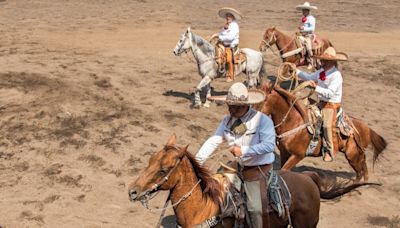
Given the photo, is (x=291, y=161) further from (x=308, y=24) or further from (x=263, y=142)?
(x=308, y=24)

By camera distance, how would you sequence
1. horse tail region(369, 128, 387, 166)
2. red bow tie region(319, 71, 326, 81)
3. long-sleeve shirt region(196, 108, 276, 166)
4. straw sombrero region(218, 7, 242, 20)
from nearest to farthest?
long-sleeve shirt region(196, 108, 276, 166) < red bow tie region(319, 71, 326, 81) < horse tail region(369, 128, 387, 166) < straw sombrero region(218, 7, 242, 20)

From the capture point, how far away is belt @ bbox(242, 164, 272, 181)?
5.74m

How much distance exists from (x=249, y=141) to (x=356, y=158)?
4.45 metres

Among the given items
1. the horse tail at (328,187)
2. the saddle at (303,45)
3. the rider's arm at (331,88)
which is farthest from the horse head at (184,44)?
the horse tail at (328,187)

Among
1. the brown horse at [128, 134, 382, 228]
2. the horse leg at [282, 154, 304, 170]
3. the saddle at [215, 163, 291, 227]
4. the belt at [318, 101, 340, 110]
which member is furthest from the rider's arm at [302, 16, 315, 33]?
the saddle at [215, 163, 291, 227]

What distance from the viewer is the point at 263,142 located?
539 centimetres

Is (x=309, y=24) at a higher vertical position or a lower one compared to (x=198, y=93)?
higher

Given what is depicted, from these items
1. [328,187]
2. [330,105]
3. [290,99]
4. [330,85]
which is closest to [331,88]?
[330,85]

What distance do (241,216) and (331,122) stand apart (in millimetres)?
3790

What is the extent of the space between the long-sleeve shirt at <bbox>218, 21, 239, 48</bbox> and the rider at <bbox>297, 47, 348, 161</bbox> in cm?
463

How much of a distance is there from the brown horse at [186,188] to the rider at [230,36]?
7.43 metres

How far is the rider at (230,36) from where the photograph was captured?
518 inches

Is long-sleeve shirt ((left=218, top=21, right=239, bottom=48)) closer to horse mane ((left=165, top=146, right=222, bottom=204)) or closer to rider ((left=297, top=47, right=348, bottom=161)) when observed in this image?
rider ((left=297, top=47, right=348, bottom=161))

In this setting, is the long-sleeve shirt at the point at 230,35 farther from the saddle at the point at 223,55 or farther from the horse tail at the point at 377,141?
the horse tail at the point at 377,141
